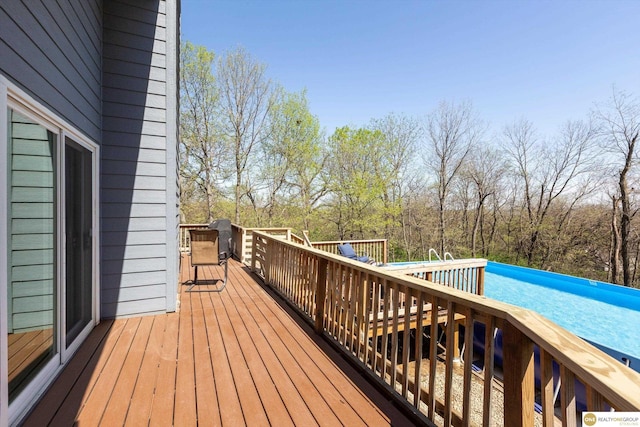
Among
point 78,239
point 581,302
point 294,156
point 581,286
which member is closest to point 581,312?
point 581,302

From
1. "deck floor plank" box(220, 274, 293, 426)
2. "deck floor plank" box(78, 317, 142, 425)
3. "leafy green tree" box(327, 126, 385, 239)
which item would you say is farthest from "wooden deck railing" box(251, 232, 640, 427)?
"leafy green tree" box(327, 126, 385, 239)

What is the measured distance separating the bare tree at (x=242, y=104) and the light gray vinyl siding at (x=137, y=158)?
378 inches

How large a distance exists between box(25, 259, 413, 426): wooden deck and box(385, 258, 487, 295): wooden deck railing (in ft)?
6.74

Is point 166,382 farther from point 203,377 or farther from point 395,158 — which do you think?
point 395,158

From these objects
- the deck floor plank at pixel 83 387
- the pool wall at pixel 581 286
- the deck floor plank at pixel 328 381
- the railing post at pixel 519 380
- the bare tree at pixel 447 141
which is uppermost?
the bare tree at pixel 447 141

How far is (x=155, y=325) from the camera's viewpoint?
311cm

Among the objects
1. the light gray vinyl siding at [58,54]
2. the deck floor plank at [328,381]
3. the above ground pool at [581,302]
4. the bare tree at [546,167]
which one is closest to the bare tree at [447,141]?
the bare tree at [546,167]

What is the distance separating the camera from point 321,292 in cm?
304

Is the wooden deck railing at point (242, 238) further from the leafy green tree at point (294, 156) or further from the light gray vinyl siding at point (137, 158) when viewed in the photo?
the leafy green tree at point (294, 156)

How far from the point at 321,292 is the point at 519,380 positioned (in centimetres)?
199

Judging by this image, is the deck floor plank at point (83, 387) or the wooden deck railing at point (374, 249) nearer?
the deck floor plank at point (83, 387)

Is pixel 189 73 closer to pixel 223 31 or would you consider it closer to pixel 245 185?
pixel 223 31

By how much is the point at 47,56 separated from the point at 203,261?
320 cm

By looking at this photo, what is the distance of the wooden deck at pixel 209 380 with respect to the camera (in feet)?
5.76
